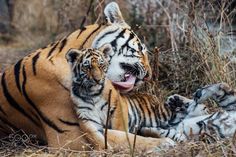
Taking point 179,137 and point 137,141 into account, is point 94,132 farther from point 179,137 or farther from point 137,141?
point 179,137

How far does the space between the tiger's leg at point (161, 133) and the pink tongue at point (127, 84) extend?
0.30 meters

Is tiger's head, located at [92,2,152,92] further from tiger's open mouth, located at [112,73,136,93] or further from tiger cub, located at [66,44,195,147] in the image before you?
tiger cub, located at [66,44,195,147]

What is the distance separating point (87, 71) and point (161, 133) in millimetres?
849

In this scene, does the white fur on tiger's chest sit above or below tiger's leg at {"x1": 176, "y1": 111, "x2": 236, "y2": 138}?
above

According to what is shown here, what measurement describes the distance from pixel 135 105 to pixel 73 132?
71cm

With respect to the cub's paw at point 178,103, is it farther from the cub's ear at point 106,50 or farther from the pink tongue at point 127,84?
the cub's ear at point 106,50

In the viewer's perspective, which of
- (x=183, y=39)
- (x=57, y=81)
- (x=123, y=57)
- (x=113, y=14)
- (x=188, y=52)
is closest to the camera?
(x=57, y=81)

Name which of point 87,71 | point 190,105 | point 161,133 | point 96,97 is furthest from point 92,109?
point 190,105

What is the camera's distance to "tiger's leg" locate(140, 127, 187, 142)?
16.4 feet

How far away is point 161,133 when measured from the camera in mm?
5066

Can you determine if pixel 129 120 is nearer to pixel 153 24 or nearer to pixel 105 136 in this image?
pixel 105 136

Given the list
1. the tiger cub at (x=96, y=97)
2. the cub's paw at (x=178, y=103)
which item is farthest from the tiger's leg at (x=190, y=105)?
the tiger cub at (x=96, y=97)

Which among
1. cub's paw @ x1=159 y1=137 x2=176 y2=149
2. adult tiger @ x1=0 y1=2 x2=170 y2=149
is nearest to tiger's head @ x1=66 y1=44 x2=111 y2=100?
adult tiger @ x1=0 y1=2 x2=170 y2=149

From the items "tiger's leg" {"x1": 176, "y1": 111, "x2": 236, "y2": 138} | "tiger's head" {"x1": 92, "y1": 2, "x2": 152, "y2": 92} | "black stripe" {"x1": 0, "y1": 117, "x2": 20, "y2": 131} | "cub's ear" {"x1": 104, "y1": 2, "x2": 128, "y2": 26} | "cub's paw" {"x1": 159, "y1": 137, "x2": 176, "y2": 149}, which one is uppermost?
"cub's ear" {"x1": 104, "y1": 2, "x2": 128, "y2": 26}
